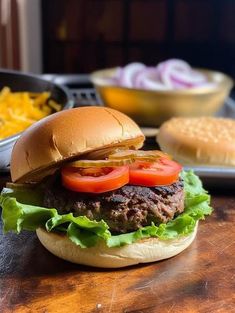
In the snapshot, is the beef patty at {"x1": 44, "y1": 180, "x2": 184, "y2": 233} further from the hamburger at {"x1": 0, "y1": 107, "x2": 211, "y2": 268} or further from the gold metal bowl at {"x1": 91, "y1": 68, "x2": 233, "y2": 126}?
the gold metal bowl at {"x1": 91, "y1": 68, "x2": 233, "y2": 126}

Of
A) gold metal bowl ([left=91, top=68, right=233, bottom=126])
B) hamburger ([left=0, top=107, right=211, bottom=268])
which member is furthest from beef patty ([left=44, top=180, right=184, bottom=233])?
gold metal bowl ([left=91, top=68, right=233, bottom=126])

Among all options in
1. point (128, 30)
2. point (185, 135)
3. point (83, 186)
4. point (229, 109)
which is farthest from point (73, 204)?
point (128, 30)

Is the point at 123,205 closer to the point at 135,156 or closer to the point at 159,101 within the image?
the point at 135,156

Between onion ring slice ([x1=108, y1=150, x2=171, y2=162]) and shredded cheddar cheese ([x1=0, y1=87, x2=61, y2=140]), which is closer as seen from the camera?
onion ring slice ([x1=108, y1=150, x2=171, y2=162])

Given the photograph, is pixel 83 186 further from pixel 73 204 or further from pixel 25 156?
pixel 25 156

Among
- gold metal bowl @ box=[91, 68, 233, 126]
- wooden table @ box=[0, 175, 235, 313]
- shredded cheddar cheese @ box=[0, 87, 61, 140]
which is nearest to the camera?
wooden table @ box=[0, 175, 235, 313]
